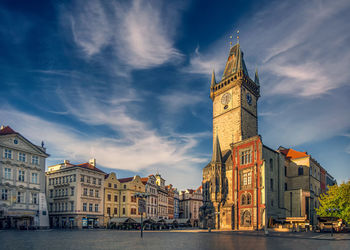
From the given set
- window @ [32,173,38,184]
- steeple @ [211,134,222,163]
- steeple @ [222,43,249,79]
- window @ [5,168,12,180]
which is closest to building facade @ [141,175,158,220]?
steeple @ [211,134,222,163]

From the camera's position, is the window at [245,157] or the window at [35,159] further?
the window at [245,157]

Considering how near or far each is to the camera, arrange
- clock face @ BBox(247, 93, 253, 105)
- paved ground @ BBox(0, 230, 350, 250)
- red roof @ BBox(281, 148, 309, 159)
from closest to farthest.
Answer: paved ground @ BBox(0, 230, 350, 250)
red roof @ BBox(281, 148, 309, 159)
clock face @ BBox(247, 93, 253, 105)

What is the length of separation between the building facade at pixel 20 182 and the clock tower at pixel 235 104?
37.0 meters

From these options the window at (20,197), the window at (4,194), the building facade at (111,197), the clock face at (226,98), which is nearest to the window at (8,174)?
the window at (4,194)

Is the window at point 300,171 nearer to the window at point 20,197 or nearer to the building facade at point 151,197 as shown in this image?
the building facade at point 151,197

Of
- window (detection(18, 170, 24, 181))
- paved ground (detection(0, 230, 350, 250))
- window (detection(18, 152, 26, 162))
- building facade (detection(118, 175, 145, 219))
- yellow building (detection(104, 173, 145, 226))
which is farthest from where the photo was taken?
building facade (detection(118, 175, 145, 219))

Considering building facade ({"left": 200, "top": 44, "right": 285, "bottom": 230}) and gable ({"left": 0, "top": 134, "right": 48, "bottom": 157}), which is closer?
gable ({"left": 0, "top": 134, "right": 48, "bottom": 157})

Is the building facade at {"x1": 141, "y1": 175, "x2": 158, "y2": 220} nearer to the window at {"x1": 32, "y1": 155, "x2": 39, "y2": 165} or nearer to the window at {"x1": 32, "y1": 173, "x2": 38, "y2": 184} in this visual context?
the window at {"x1": 32, "y1": 173, "x2": 38, "y2": 184}

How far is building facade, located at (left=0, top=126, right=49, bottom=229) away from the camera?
46.8m

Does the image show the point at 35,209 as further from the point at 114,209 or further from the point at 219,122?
the point at 219,122

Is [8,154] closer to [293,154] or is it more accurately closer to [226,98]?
[226,98]

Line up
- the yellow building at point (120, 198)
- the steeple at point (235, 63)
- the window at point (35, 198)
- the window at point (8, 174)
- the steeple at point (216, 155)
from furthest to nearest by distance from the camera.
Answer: the steeple at point (235, 63), the yellow building at point (120, 198), the steeple at point (216, 155), the window at point (35, 198), the window at point (8, 174)

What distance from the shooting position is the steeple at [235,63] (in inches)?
2694

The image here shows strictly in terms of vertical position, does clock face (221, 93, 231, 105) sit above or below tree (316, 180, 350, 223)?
above
